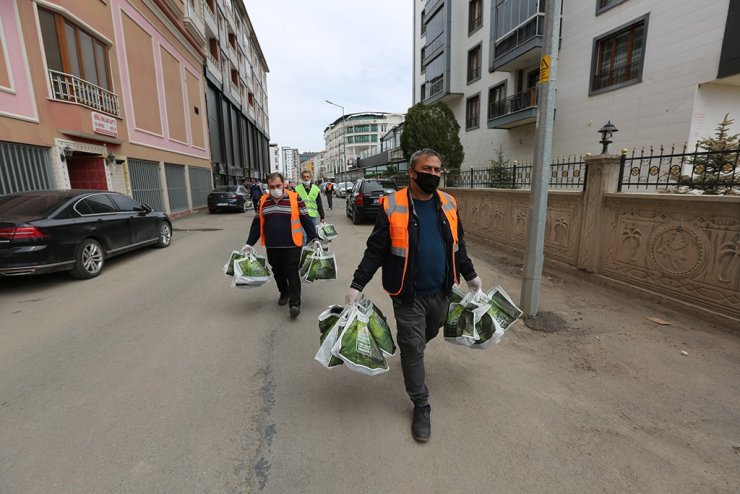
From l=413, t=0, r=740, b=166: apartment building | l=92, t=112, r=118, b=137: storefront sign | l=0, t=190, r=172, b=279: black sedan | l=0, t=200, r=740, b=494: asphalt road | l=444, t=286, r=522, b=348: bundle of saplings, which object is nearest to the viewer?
l=0, t=200, r=740, b=494: asphalt road

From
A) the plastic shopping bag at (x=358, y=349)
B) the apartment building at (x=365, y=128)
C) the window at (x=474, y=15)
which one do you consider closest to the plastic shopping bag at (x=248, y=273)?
the plastic shopping bag at (x=358, y=349)

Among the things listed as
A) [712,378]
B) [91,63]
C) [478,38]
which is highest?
[478,38]

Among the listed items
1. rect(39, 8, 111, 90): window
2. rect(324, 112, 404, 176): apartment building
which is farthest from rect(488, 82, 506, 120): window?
rect(324, 112, 404, 176): apartment building

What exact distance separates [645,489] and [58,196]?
8446 millimetres

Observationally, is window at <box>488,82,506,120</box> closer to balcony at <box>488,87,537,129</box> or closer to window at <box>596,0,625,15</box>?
balcony at <box>488,87,537,129</box>

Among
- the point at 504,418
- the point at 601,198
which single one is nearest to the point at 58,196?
the point at 504,418

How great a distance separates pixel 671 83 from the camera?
10938 mm

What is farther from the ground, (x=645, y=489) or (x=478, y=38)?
(x=478, y=38)

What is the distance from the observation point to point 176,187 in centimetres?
1764

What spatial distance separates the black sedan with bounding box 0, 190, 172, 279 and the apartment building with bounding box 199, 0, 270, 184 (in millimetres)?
17701

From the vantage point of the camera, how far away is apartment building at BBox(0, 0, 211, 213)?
8711mm

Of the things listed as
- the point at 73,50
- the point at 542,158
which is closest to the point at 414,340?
the point at 542,158

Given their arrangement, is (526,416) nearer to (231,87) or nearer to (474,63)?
(474,63)

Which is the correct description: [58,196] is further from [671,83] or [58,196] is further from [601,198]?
[671,83]
